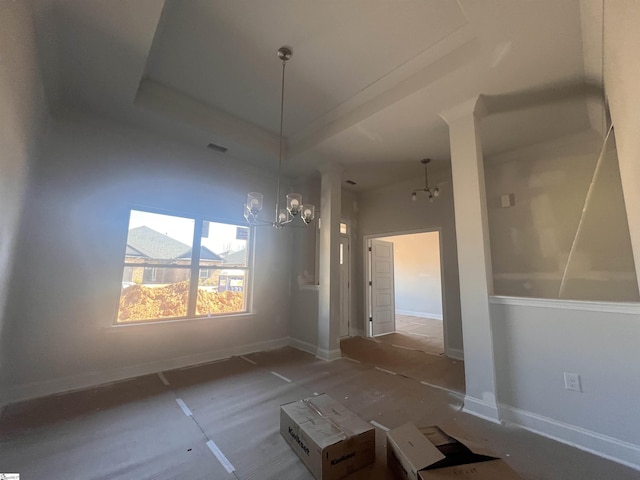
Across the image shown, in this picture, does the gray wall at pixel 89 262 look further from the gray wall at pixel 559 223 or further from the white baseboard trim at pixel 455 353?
the gray wall at pixel 559 223

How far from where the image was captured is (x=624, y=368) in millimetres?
1818

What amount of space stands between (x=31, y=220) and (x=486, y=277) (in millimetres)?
4550

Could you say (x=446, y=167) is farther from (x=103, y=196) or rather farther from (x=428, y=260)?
(x=103, y=196)

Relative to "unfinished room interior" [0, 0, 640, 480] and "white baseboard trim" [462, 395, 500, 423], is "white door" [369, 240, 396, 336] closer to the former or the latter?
"unfinished room interior" [0, 0, 640, 480]

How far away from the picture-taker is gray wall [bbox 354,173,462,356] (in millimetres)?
4211

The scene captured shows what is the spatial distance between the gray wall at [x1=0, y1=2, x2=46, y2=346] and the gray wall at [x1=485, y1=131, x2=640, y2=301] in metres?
5.05

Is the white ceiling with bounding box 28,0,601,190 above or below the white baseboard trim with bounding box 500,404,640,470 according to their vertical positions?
above

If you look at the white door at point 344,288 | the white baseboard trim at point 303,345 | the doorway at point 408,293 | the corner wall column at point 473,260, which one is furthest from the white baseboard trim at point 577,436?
the white door at point 344,288

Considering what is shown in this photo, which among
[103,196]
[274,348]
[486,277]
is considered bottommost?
[274,348]

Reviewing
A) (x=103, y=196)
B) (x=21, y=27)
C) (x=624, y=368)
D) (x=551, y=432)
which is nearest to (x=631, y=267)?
(x=624, y=368)

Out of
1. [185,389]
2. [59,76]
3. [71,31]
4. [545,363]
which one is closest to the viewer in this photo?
[71,31]

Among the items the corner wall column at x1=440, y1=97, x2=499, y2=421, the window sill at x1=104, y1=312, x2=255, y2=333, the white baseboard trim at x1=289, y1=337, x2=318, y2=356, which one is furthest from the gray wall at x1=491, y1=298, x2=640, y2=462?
the window sill at x1=104, y1=312, x2=255, y2=333

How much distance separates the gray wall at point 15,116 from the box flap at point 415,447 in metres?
3.11

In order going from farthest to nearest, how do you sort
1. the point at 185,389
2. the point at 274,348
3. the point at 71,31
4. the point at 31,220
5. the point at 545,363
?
the point at 274,348 < the point at 185,389 < the point at 31,220 < the point at 545,363 < the point at 71,31
